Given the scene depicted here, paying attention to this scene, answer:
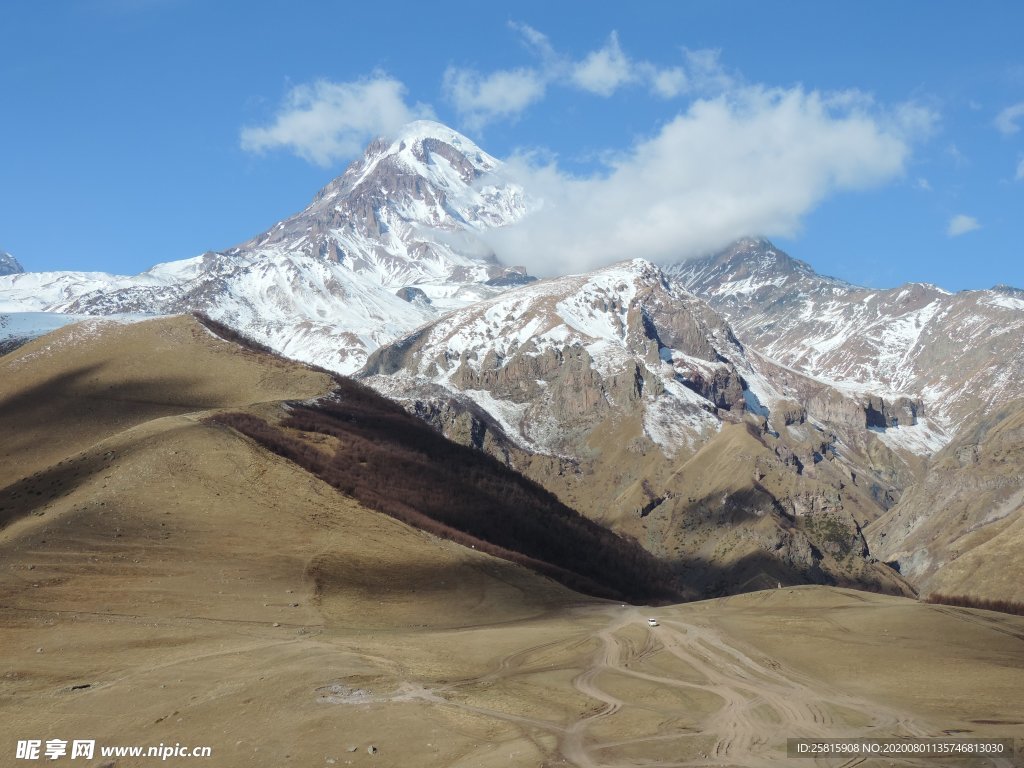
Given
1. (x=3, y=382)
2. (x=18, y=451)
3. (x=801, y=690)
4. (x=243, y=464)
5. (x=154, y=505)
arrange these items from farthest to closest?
1. (x=3, y=382)
2. (x=18, y=451)
3. (x=243, y=464)
4. (x=154, y=505)
5. (x=801, y=690)

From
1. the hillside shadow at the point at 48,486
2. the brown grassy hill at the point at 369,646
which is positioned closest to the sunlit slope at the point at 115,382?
the hillside shadow at the point at 48,486

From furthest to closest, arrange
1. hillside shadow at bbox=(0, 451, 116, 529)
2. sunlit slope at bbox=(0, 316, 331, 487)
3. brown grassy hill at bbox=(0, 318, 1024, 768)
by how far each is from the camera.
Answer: sunlit slope at bbox=(0, 316, 331, 487) < hillside shadow at bbox=(0, 451, 116, 529) < brown grassy hill at bbox=(0, 318, 1024, 768)

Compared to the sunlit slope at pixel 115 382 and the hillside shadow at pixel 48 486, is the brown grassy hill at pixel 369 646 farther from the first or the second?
the sunlit slope at pixel 115 382

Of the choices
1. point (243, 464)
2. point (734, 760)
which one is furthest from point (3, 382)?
point (734, 760)

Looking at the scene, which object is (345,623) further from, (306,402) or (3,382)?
(3,382)

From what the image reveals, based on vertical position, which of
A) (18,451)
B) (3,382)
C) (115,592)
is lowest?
(115,592)

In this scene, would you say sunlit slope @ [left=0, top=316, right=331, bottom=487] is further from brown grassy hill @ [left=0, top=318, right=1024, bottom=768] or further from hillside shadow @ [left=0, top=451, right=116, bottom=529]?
A: brown grassy hill @ [left=0, top=318, right=1024, bottom=768]

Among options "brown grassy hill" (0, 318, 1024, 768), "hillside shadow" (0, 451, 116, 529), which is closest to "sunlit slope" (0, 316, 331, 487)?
"hillside shadow" (0, 451, 116, 529)

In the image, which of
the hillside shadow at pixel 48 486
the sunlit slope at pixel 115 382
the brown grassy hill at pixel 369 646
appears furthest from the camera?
the sunlit slope at pixel 115 382

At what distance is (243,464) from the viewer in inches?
3957

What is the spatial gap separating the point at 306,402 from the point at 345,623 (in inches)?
3093

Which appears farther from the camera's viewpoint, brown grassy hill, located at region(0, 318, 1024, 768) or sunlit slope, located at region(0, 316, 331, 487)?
sunlit slope, located at region(0, 316, 331, 487)

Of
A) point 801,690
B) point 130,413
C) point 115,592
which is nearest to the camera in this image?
point 801,690

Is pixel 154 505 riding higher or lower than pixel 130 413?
lower
